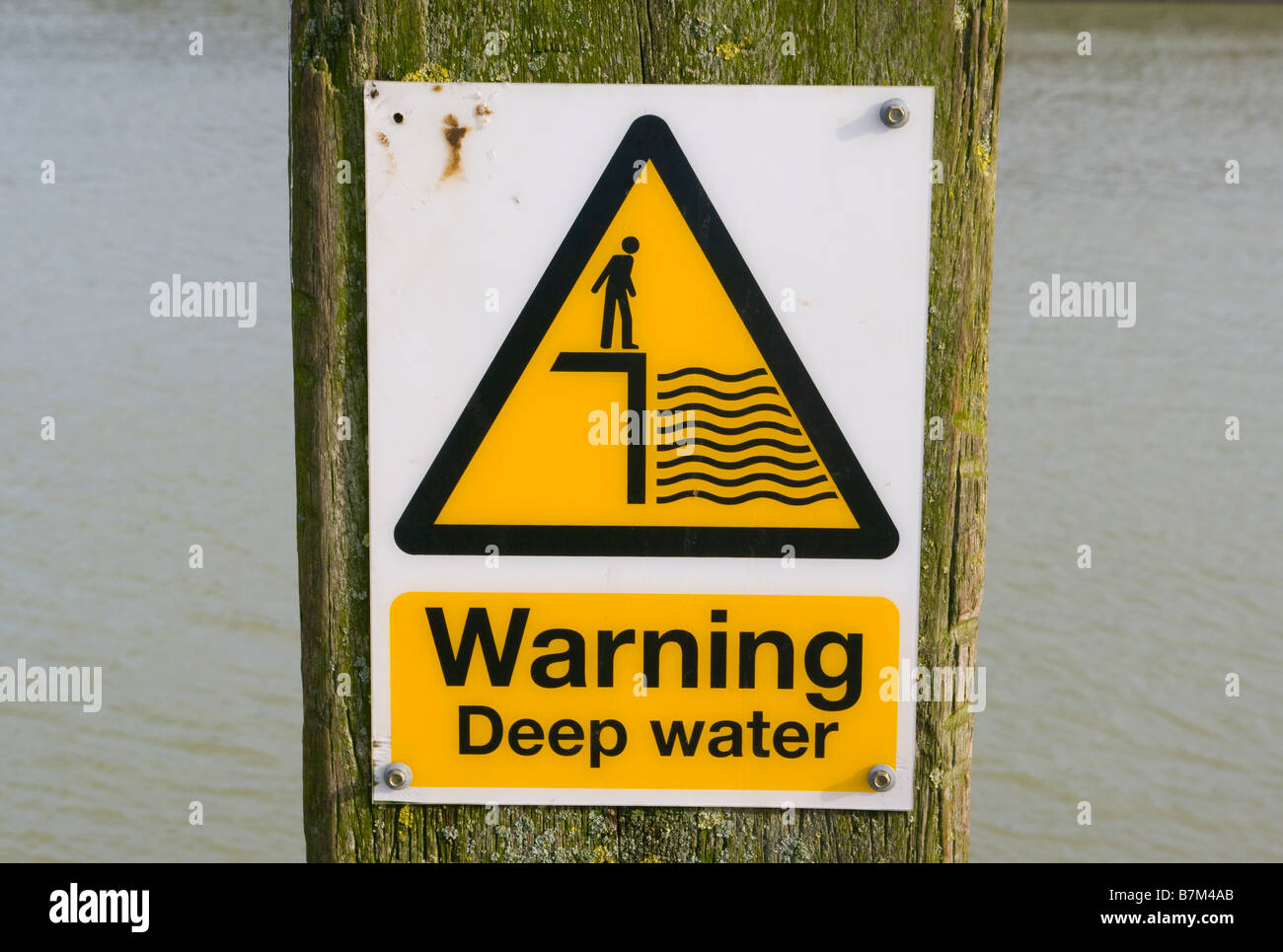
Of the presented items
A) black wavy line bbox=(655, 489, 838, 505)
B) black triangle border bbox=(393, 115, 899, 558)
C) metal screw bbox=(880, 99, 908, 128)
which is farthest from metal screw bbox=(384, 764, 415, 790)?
metal screw bbox=(880, 99, 908, 128)

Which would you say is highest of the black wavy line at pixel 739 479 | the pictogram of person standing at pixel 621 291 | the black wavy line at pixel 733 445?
the pictogram of person standing at pixel 621 291

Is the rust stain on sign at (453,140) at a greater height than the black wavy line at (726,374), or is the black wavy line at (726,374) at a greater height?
the rust stain on sign at (453,140)

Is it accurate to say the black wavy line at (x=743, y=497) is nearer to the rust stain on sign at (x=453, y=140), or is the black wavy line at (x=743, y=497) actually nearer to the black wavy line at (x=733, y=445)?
the black wavy line at (x=733, y=445)

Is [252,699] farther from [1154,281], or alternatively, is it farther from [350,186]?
[1154,281]

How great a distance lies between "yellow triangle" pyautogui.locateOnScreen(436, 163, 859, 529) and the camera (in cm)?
121

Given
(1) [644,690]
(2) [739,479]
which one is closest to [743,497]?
(2) [739,479]

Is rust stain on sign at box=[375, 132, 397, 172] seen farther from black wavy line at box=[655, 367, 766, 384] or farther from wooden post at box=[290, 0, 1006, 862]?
black wavy line at box=[655, 367, 766, 384]

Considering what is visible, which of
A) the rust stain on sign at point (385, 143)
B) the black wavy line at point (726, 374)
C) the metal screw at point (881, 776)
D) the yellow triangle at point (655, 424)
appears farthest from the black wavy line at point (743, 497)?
the rust stain on sign at point (385, 143)

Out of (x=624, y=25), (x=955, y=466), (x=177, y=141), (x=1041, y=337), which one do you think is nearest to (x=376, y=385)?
(x=624, y=25)

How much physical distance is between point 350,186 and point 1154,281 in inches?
250

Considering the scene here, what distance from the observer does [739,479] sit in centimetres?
122

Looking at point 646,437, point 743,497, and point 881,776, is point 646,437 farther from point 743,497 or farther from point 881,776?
point 881,776

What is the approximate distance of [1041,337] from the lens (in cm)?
612

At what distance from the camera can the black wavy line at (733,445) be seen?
1.21 meters
